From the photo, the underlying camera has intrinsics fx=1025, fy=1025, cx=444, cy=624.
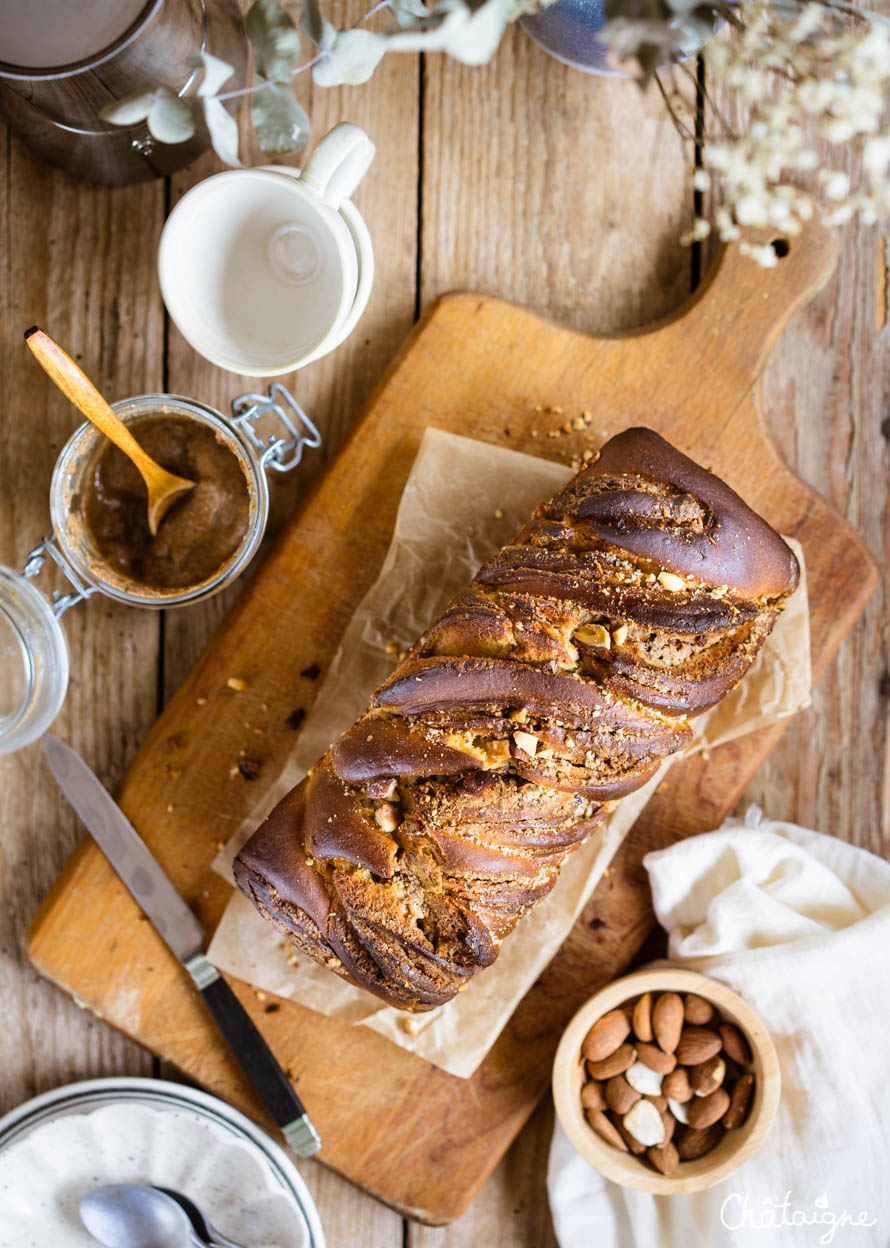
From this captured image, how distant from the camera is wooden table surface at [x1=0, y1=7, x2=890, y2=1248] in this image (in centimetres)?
190

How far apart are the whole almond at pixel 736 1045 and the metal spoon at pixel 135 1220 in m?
0.98

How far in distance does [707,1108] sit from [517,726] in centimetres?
81

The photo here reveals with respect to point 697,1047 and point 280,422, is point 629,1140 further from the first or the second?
point 280,422

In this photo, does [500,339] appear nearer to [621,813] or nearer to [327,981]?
[621,813]

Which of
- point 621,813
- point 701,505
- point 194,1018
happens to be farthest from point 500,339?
point 194,1018

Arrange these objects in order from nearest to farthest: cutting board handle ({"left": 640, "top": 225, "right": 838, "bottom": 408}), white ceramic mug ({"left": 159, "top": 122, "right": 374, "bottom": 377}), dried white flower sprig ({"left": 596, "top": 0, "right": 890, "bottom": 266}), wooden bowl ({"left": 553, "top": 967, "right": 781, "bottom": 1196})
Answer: dried white flower sprig ({"left": 596, "top": 0, "right": 890, "bottom": 266})
white ceramic mug ({"left": 159, "top": 122, "right": 374, "bottom": 377})
wooden bowl ({"left": 553, "top": 967, "right": 781, "bottom": 1196})
cutting board handle ({"left": 640, "top": 225, "right": 838, "bottom": 408})

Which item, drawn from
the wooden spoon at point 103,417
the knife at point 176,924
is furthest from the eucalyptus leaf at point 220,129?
the knife at point 176,924

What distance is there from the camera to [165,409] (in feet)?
5.71

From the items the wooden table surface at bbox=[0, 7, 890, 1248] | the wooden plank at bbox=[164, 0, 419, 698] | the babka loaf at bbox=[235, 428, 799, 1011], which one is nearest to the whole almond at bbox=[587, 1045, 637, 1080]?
the wooden table surface at bbox=[0, 7, 890, 1248]

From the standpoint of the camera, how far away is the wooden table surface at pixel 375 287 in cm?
190

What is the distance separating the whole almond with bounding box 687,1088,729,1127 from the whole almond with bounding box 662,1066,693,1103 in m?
0.02

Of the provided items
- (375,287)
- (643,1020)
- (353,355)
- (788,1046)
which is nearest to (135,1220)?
(643,1020)

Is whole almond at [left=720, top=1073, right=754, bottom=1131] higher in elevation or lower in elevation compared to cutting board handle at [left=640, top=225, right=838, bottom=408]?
lower

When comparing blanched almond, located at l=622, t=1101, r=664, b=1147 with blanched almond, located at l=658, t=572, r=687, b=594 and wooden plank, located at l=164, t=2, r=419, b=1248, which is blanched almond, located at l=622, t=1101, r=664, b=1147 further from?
blanched almond, located at l=658, t=572, r=687, b=594
